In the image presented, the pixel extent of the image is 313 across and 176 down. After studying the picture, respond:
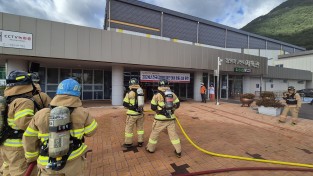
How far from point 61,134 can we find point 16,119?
97cm

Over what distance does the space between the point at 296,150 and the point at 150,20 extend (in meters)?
20.1

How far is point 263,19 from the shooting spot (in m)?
82.7

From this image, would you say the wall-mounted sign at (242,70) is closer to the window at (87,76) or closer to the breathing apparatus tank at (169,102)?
the window at (87,76)

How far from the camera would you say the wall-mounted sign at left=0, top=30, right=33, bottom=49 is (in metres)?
7.12

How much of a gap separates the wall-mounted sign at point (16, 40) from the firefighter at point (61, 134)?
7822 mm

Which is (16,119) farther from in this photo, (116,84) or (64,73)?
(64,73)

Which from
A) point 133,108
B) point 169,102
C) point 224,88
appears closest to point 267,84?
point 224,88

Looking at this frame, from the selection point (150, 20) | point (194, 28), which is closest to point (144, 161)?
point (150, 20)

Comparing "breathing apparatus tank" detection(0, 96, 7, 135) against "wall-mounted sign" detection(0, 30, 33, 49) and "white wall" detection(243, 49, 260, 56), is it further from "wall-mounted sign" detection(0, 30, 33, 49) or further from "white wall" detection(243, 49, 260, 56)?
"white wall" detection(243, 49, 260, 56)

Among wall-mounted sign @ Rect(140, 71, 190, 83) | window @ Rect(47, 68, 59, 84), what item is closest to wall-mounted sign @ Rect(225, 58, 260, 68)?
wall-mounted sign @ Rect(140, 71, 190, 83)

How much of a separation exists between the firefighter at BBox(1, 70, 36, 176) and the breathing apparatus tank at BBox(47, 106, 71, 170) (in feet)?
2.65

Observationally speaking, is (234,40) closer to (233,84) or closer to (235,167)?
(233,84)

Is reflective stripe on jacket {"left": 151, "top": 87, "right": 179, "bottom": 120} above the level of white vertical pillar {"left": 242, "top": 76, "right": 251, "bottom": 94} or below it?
below

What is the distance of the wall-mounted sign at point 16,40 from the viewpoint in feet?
23.4
